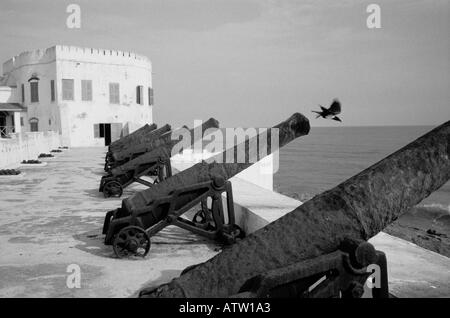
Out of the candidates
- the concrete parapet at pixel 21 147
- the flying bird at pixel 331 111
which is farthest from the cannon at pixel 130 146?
the flying bird at pixel 331 111

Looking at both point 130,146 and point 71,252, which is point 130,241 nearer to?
point 71,252

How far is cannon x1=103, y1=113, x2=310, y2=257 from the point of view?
5.12 meters

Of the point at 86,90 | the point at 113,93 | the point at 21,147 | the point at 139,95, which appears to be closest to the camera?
the point at 21,147

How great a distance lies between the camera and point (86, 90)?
104ft

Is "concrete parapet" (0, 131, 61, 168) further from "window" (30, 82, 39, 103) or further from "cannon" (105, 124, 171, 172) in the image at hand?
"window" (30, 82, 39, 103)

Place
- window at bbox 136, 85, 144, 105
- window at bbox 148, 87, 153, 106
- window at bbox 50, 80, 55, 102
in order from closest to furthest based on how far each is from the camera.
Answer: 1. window at bbox 50, 80, 55, 102
2. window at bbox 136, 85, 144, 105
3. window at bbox 148, 87, 153, 106

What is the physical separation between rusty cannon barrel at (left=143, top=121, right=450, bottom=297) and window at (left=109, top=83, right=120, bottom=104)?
3110cm

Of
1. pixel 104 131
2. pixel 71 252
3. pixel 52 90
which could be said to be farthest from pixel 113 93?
pixel 71 252

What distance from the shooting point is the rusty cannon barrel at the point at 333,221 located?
2.81 metres

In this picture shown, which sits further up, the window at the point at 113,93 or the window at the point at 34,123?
the window at the point at 113,93

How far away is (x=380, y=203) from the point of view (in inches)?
114

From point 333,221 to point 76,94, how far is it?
31059 millimetres

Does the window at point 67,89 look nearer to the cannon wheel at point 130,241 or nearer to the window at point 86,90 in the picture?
the window at point 86,90

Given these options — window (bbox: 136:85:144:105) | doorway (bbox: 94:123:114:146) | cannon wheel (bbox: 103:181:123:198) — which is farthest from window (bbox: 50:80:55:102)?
cannon wheel (bbox: 103:181:123:198)
